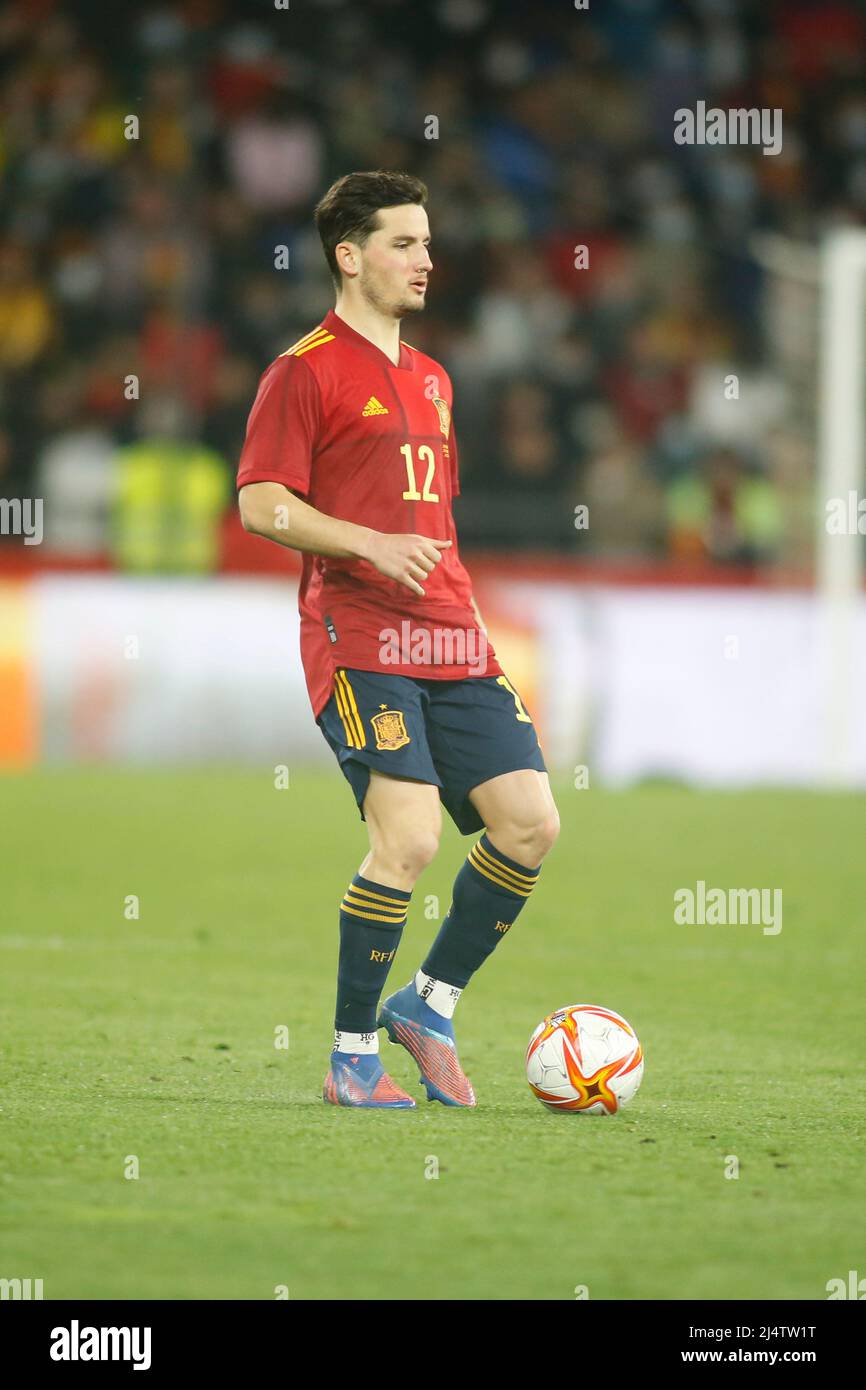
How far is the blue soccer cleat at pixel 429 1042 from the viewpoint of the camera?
205 inches

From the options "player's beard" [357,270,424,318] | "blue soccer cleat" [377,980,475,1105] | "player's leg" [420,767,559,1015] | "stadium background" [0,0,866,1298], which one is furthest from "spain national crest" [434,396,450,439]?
"stadium background" [0,0,866,1298]

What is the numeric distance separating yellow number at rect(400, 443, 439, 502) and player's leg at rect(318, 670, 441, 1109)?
505mm

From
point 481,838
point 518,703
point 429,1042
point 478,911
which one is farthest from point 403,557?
point 429,1042

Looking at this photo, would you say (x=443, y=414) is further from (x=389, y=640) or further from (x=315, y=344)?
(x=389, y=640)

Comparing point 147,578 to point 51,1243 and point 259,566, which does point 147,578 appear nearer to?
point 259,566

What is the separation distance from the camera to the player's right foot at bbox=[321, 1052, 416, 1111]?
509cm

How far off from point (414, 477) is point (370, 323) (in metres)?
0.41

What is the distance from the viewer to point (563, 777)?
45.6 feet

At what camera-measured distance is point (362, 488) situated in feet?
17.3

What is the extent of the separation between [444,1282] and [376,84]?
16498 mm

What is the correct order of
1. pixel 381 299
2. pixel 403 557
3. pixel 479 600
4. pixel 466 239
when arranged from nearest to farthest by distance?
pixel 403 557
pixel 381 299
pixel 479 600
pixel 466 239

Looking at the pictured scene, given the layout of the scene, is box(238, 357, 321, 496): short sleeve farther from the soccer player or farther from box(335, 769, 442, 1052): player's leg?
box(335, 769, 442, 1052): player's leg

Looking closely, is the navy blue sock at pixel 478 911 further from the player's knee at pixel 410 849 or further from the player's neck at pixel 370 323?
the player's neck at pixel 370 323

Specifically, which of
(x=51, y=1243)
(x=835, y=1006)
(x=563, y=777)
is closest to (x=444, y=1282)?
(x=51, y=1243)
